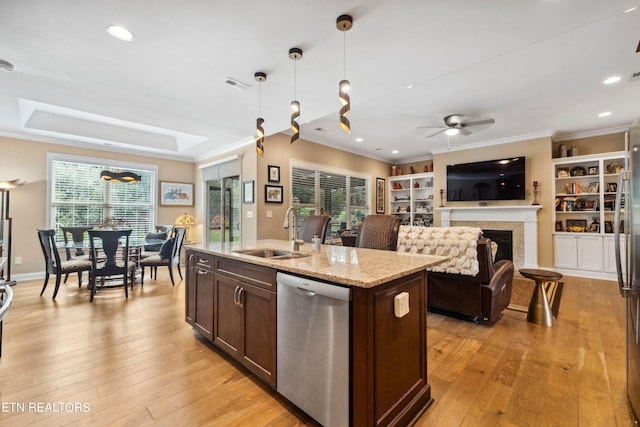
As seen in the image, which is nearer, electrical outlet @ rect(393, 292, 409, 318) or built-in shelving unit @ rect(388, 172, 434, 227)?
→ electrical outlet @ rect(393, 292, 409, 318)

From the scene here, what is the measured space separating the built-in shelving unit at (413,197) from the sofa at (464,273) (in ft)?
14.5

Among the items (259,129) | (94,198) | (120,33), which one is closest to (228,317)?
(259,129)

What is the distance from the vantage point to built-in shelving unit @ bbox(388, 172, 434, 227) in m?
7.56

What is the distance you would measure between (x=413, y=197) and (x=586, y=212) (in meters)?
3.46

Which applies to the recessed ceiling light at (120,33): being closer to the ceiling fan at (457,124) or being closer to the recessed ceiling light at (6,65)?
the recessed ceiling light at (6,65)

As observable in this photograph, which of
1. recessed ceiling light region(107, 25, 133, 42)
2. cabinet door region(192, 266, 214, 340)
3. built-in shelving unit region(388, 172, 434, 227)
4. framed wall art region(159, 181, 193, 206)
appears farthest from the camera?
built-in shelving unit region(388, 172, 434, 227)

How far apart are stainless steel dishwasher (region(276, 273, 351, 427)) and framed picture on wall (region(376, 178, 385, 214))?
631 centimetres

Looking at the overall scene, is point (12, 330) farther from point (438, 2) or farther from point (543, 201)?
point (543, 201)

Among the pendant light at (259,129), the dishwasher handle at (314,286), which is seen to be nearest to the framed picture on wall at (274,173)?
the pendant light at (259,129)

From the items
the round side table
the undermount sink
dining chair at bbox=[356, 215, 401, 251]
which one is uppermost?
dining chair at bbox=[356, 215, 401, 251]

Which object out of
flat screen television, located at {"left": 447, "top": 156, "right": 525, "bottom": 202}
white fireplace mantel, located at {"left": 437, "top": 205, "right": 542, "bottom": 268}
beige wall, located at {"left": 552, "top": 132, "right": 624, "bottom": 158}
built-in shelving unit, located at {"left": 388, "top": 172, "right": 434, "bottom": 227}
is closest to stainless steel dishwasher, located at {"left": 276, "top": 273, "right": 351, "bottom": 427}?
white fireplace mantel, located at {"left": 437, "top": 205, "right": 542, "bottom": 268}

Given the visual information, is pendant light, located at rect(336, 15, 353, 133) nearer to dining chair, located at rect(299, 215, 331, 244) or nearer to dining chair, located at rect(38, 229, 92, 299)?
dining chair, located at rect(299, 215, 331, 244)

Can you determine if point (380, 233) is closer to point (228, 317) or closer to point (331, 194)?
point (228, 317)

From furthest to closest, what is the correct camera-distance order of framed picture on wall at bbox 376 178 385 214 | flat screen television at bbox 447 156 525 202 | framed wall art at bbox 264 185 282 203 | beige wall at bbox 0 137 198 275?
framed picture on wall at bbox 376 178 385 214, flat screen television at bbox 447 156 525 202, framed wall art at bbox 264 185 282 203, beige wall at bbox 0 137 198 275
